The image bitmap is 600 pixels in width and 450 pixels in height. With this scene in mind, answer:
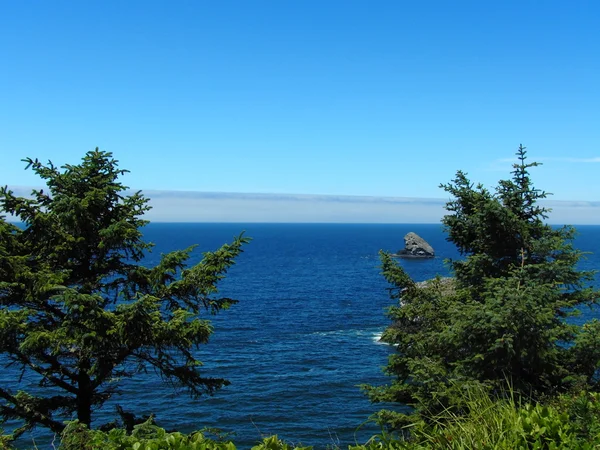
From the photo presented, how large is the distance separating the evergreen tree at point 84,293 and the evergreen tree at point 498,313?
565 centimetres

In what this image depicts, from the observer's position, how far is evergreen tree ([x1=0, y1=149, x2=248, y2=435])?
10.8m

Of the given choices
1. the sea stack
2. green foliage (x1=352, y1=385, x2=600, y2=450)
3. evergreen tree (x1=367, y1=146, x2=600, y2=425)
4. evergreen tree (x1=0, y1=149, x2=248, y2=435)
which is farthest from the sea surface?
the sea stack

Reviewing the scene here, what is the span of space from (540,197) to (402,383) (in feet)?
23.5

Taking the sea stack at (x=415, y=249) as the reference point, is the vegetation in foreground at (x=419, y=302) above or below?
above

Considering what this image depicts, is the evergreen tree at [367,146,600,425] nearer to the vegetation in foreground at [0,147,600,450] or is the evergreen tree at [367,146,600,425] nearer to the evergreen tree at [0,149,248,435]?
the vegetation in foreground at [0,147,600,450]

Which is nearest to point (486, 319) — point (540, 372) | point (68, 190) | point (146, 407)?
point (540, 372)

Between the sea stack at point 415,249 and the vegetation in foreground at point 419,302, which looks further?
the sea stack at point 415,249

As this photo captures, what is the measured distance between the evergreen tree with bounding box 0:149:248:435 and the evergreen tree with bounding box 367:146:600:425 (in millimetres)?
5654

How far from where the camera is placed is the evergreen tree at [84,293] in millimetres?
10766

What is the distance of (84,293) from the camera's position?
1143 centimetres

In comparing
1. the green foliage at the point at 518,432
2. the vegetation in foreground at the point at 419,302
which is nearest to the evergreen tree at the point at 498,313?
the vegetation in foreground at the point at 419,302

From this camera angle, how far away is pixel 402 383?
15.4 m

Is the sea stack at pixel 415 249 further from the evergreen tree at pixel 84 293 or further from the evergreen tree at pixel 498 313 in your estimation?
the evergreen tree at pixel 84 293

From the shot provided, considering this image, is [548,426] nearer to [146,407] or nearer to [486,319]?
[486,319]
